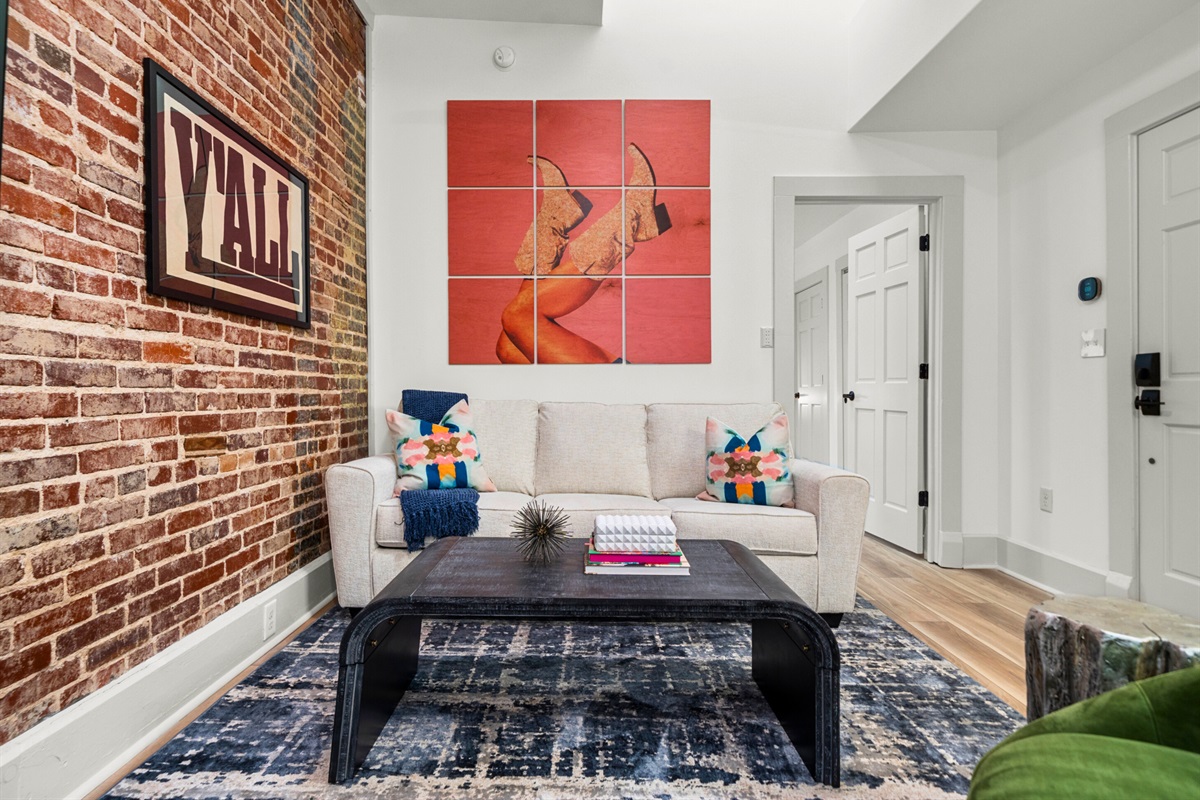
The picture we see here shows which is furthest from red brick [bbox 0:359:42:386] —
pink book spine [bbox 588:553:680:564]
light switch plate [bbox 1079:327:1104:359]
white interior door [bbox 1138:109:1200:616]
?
A: light switch plate [bbox 1079:327:1104:359]

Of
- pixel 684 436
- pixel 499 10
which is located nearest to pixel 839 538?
pixel 684 436

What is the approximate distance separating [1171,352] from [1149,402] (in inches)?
8.0

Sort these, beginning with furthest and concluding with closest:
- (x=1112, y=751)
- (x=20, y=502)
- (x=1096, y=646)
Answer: (x=20, y=502), (x=1096, y=646), (x=1112, y=751)

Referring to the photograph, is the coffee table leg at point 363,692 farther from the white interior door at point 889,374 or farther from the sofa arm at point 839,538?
the white interior door at point 889,374

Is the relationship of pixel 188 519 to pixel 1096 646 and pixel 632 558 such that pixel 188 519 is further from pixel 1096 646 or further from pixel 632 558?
pixel 1096 646

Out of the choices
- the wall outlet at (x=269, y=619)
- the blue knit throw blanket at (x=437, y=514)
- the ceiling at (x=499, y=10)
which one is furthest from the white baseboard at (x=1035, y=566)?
the ceiling at (x=499, y=10)

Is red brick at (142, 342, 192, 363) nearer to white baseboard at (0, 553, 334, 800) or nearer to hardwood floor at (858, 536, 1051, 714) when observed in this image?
white baseboard at (0, 553, 334, 800)

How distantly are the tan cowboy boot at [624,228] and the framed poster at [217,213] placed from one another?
139 cm

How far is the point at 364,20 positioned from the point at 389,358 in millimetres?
1762

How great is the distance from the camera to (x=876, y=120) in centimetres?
319

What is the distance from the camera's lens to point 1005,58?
2596 millimetres

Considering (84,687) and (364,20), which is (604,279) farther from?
(84,687)

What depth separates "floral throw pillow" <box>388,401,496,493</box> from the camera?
2625mm

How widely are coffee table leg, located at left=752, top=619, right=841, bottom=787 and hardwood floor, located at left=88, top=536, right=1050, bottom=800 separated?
0.71 metres
